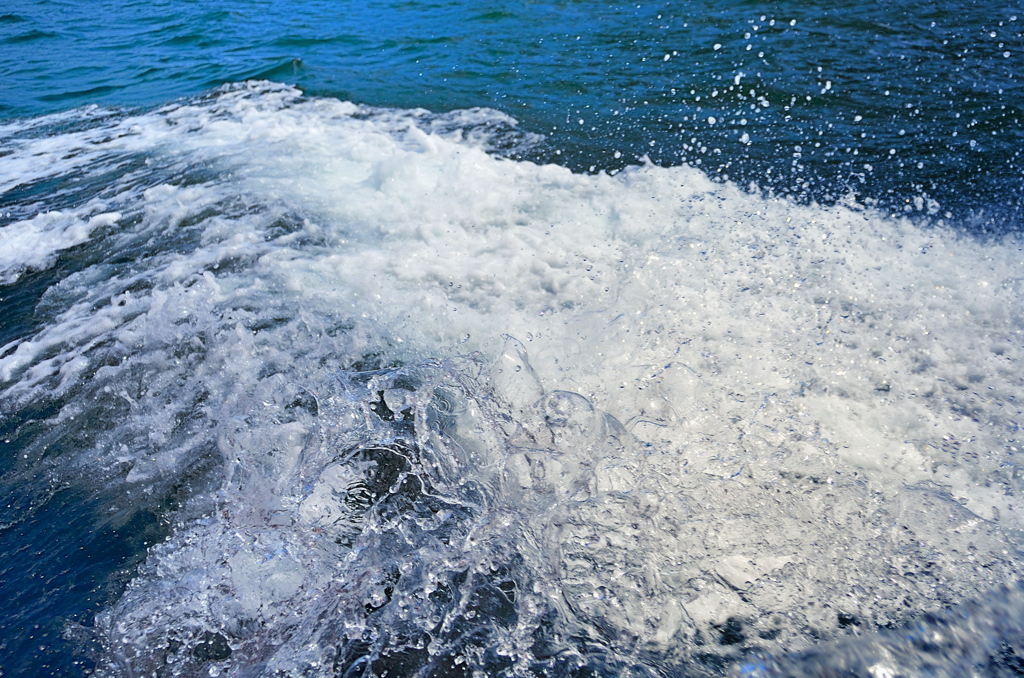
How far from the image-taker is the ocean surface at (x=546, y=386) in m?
2.14

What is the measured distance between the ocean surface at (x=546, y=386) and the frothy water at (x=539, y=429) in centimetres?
2

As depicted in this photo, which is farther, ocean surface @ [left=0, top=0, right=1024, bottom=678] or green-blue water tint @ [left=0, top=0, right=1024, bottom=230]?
green-blue water tint @ [left=0, top=0, right=1024, bottom=230]

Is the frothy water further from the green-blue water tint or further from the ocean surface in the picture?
the green-blue water tint

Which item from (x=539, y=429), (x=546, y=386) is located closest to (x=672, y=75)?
(x=546, y=386)

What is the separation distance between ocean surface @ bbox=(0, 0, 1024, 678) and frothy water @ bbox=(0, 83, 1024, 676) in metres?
0.02

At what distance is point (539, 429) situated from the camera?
8.96ft

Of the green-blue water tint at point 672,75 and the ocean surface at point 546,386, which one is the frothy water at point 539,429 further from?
the green-blue water tint at point 672,75

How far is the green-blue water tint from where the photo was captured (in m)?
4.68

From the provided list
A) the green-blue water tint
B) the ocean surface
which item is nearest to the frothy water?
the ocean surface

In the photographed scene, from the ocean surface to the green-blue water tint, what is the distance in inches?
2.3

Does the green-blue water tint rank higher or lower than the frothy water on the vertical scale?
higher

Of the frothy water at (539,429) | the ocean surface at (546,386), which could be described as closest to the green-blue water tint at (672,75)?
the ocean surface at (546,386)

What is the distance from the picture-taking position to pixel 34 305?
4.18m

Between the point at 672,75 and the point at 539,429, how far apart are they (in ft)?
16.7
